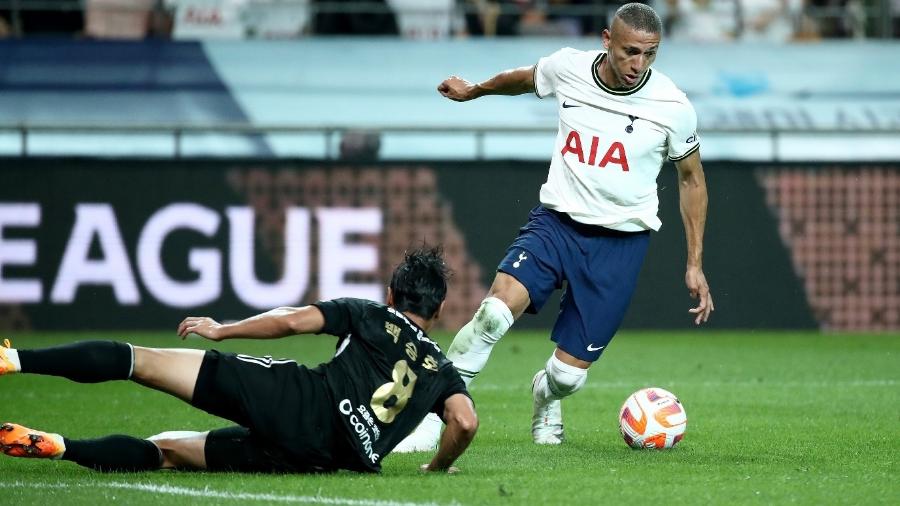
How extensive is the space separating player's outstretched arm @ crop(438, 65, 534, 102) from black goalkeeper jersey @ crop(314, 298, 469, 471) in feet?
6.13

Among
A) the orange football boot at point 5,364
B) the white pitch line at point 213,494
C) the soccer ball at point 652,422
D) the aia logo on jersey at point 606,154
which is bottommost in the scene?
the soccer ball at point 652,422

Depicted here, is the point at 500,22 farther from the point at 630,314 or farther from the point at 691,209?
the point at 691,209

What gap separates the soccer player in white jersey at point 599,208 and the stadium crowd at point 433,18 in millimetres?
8907

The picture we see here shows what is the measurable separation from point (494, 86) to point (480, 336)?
52.7 inches

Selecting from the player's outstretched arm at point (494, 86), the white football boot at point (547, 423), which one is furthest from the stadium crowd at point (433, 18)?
the white football boot at point (547, 423)

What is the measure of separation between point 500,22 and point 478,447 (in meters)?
9.79

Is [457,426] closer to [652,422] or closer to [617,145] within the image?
[652,422]

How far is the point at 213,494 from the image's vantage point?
5.46 metres

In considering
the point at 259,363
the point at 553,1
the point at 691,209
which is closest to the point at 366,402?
the point at 259,363

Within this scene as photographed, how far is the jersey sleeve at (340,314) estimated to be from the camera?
19.0 ft

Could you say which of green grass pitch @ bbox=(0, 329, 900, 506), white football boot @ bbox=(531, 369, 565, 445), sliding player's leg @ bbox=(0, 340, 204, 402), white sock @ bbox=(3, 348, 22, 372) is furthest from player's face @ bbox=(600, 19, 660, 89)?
white sock @ bbox=(3, 348, 22, 372)

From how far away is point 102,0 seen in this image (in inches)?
622

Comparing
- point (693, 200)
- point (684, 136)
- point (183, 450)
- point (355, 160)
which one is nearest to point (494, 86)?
point (684, 136)

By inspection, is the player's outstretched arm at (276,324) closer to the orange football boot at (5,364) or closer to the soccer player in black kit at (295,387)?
the soccer player in black kit at (295,387)
